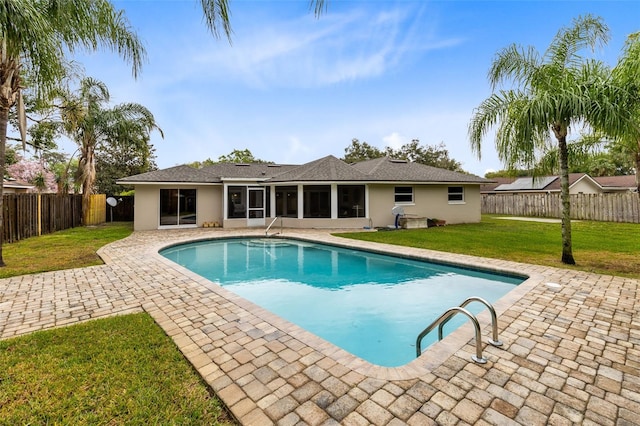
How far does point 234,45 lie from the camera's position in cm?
327

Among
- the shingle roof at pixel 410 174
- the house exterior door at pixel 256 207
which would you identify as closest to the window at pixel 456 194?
the shingle roof at pixel 410 174

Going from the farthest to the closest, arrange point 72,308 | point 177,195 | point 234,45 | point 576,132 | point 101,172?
point 101,172
point 177,195
point 576,132
point 72,308
point 234,45

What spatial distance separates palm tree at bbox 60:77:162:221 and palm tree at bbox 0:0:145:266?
9830 mm

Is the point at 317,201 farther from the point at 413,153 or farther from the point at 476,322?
the point at 413,153

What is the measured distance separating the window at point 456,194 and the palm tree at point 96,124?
18567 millimetres

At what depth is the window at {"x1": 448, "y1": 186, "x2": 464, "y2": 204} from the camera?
18.2 m

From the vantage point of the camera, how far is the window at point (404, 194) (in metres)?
17.1

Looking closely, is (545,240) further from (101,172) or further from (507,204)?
(101,172)

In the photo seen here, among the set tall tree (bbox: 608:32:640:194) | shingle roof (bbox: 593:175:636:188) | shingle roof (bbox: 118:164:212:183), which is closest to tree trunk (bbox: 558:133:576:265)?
tall tree (bbox: 608:32:640:194)

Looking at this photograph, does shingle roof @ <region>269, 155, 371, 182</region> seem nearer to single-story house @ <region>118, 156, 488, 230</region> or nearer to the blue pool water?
single-story house @ <region>118, 156, 488, 230</region>

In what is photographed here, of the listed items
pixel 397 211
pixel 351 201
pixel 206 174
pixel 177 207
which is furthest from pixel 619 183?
pixel 177 207

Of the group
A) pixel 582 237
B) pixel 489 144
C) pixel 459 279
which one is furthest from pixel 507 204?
pixel 459 279

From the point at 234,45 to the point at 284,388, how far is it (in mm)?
3557

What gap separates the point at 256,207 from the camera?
1706 cm
